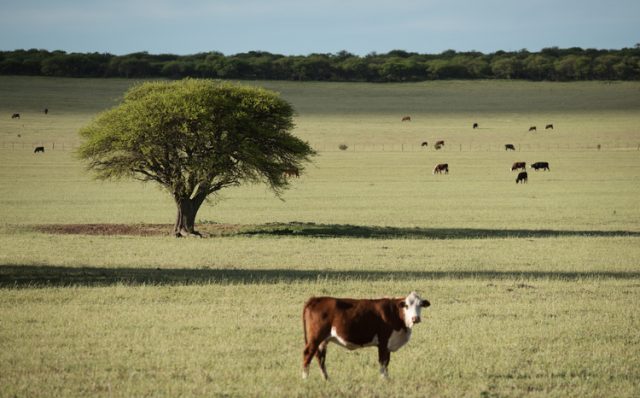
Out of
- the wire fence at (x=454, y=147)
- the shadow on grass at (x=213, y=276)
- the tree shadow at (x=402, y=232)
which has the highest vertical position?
the shadow on grass at (x=213, y=276)

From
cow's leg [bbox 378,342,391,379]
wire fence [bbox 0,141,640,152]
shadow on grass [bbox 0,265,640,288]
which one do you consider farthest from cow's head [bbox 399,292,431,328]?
wire fence [bbox 0,141,640,152]

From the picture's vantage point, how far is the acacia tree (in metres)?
35.9

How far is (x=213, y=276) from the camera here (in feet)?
74.2

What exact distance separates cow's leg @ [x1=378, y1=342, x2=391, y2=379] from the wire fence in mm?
82580

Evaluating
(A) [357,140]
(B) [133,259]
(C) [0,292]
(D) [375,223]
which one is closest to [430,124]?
(A) [357,140]

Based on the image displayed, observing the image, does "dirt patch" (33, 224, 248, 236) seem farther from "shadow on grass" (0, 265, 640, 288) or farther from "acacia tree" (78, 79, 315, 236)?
"shadow on grass" (0, 265, 640, 288)

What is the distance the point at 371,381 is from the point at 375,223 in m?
29.9

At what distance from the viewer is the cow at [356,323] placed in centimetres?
1097

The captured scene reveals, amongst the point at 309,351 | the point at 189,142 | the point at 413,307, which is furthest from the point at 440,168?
the point at 413,307

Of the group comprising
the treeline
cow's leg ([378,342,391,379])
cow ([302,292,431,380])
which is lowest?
cow's leg ([378,342,391,379])

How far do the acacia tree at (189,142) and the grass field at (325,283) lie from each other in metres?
2.46

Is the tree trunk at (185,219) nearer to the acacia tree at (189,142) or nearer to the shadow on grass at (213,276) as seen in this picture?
the acacia tree at (189,142)

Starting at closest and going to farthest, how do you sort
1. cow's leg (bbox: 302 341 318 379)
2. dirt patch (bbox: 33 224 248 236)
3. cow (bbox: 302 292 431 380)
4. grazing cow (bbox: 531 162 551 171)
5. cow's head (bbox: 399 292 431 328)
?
1. cow's head (bbox: 399 292 431 328)
2. cow (bbox: 302 292 431 380)
3. cow's leg (bbox: 302 341 318 379)
4. dirt patch (bbox: 33 224 248 236)
5. grazing cow (bbox: 531 162 551 171)

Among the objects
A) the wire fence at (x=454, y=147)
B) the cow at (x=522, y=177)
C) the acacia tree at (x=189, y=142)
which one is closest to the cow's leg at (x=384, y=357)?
the acacia tree at (x=189, y=142)
